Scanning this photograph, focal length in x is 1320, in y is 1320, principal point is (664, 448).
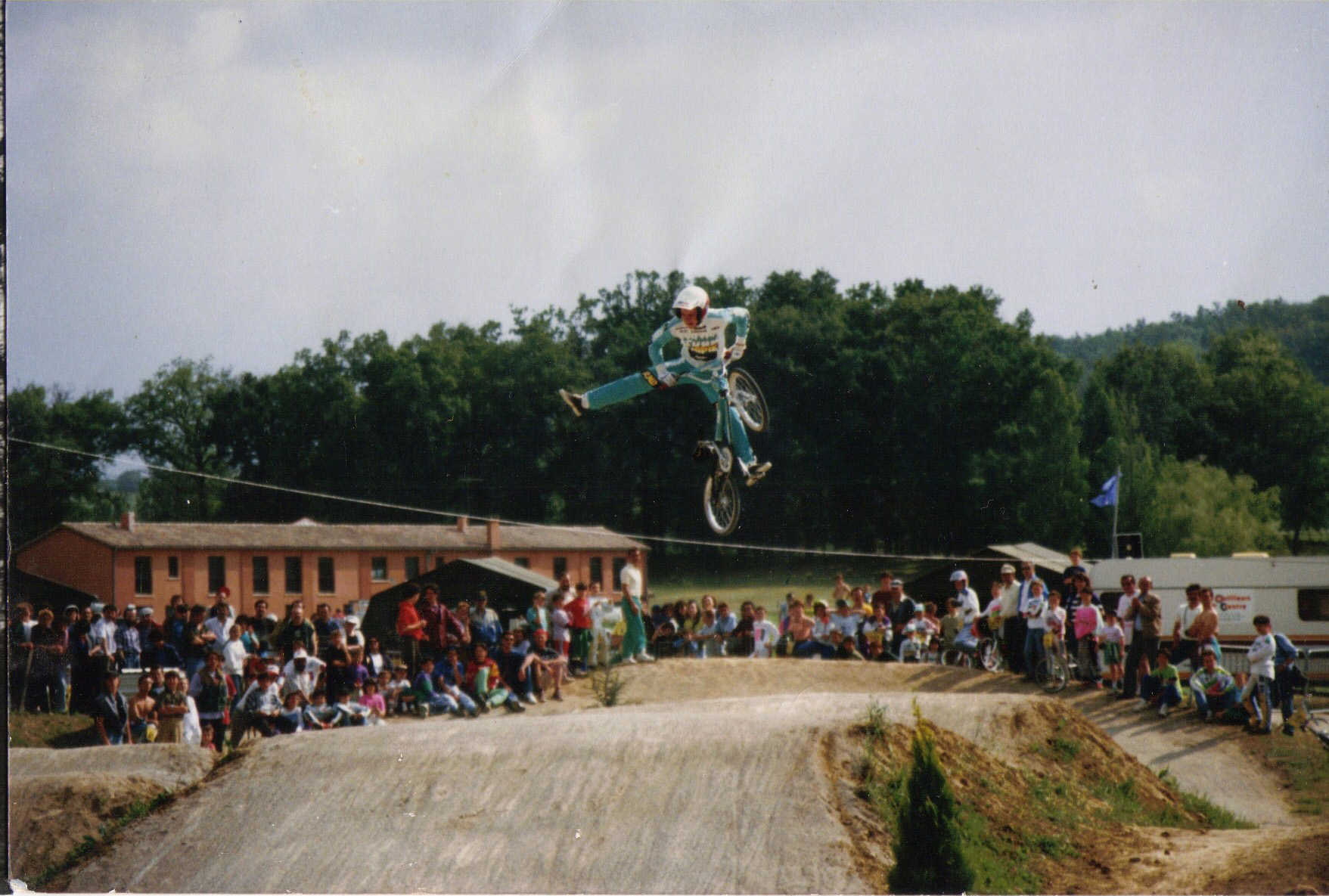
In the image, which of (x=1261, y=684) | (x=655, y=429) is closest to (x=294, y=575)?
(x=655, y=429)

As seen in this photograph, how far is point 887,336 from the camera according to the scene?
616 inches

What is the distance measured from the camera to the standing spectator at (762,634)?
17438mm

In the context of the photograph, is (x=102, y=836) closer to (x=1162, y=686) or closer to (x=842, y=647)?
(x=842, y=647)

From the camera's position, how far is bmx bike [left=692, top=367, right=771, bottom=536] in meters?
13.9

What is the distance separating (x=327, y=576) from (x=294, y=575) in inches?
15.8

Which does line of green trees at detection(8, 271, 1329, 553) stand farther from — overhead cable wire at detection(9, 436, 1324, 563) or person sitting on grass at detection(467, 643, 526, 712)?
person sitting on grass at detection(467, 643, 526, 712)

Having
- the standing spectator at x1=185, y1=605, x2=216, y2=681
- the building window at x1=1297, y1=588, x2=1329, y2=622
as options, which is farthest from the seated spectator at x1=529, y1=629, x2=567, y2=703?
the building window at x1=1297, y1=588, x2=1329, y2=622

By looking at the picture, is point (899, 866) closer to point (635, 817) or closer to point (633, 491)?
point (635, 817)

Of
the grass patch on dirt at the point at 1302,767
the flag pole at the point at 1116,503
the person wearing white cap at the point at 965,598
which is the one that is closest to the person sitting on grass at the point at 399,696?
the person wearing white cap at the point at 965,598

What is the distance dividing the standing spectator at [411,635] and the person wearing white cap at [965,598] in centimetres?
649

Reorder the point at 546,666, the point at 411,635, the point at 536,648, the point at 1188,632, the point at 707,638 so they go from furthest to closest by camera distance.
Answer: the point at 707,638
the point at 546,666
the point at 536,648
the point at 1188,632
the point at 411,635

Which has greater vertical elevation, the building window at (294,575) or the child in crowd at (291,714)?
the building window at (294,575)

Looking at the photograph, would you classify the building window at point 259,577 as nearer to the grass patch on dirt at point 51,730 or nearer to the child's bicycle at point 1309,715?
the grass patch on dirt at point 51,730

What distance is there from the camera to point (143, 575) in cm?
1590
